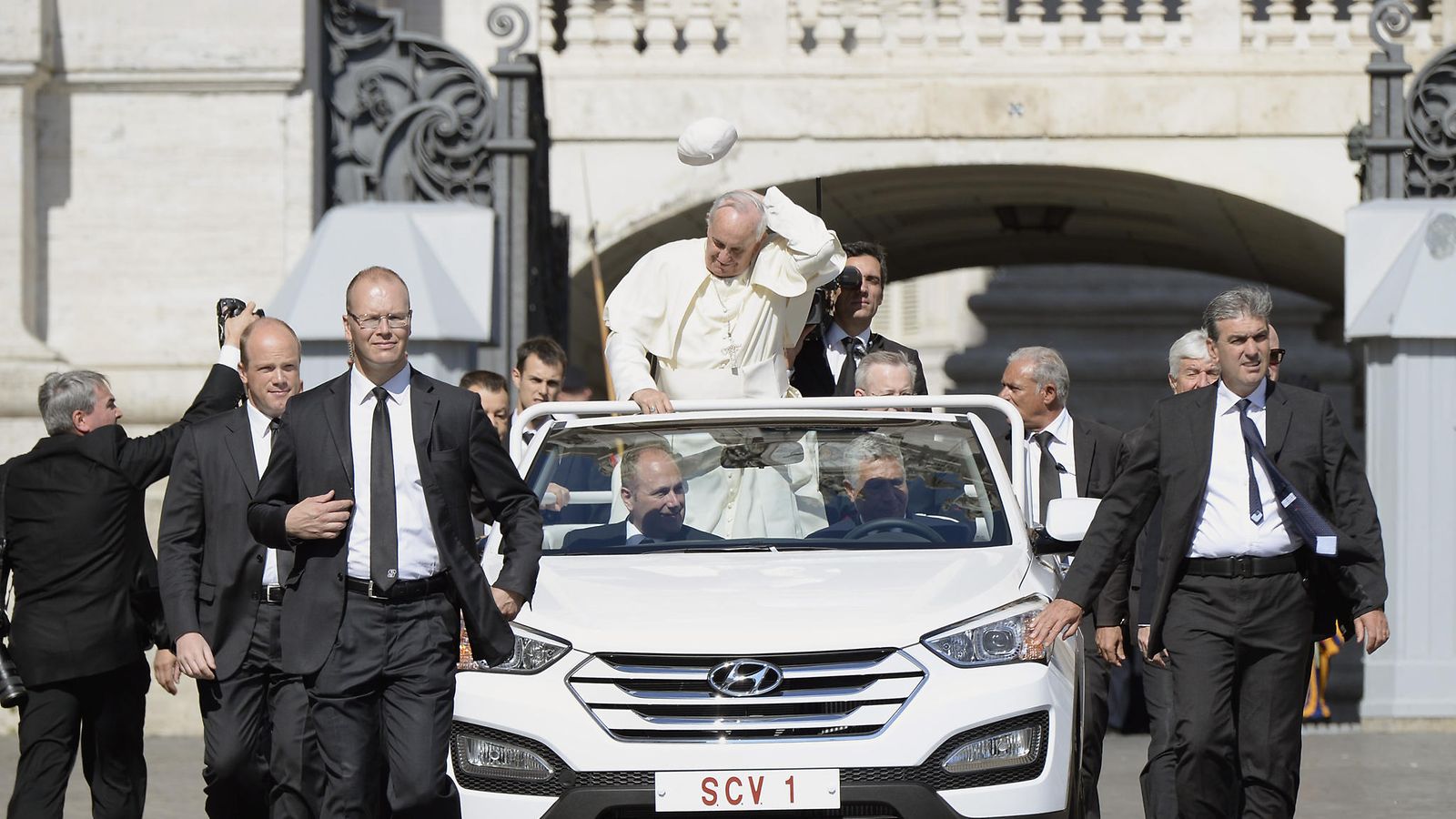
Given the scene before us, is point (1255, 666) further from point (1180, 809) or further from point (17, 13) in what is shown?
point (17, 13)

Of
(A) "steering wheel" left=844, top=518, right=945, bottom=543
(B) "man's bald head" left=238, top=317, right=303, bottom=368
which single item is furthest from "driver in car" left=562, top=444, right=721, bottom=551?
(B) "man's bald head" left=238, top=317, right=303, bottom=368

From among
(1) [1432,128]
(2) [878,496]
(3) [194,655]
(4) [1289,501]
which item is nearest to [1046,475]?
(2) [878,496]

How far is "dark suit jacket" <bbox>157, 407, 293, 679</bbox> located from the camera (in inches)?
267

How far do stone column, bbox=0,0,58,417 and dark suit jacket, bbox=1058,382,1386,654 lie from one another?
337 inches

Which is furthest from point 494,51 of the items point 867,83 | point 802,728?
point 802,728

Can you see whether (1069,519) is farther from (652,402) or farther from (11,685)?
(11,685)

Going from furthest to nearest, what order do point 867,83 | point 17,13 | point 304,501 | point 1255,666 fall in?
point 867,83, point 17,13, point 1255,666, point 304,501

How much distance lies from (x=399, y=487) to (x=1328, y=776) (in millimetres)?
6217

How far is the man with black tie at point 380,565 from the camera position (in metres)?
5.85

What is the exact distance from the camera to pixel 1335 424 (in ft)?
22.3

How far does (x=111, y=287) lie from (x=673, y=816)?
356 inches

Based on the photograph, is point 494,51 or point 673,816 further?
point 494,51

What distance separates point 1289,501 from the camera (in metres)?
6.55

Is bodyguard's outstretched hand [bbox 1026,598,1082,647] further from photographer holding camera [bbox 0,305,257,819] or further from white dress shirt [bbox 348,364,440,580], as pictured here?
photographer holding camera [bbox 0,305,257,819]
